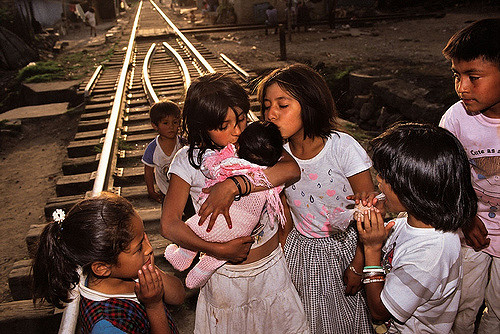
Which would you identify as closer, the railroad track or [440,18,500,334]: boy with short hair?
[440,18,500,334]: boy with short hair

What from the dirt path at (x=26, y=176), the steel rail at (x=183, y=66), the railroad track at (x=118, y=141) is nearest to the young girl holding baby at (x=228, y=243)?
the railroad track at (x=118, y=141)

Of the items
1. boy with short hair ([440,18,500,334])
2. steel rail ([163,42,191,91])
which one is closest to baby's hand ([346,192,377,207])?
boy with short hair ([440,18,500,334])

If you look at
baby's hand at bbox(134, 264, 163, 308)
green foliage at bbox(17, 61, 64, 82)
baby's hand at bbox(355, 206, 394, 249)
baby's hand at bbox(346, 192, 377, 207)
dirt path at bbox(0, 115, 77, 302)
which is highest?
baby's hand at bbox(346, 192, 377, 207)

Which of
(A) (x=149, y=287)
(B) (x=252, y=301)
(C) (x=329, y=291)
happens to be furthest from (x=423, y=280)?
(A) (x=149, y=287)

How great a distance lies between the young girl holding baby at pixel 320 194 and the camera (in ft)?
6.64

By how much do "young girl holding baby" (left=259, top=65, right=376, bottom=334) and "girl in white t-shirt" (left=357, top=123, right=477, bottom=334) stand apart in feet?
0.97

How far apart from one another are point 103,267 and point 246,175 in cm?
72

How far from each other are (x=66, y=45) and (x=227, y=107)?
61.0 feet

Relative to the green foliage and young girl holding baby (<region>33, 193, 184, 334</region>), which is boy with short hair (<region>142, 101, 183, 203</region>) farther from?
the green foliage

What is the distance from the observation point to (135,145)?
5.18m

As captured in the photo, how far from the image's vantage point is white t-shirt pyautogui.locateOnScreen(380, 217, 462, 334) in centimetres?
157

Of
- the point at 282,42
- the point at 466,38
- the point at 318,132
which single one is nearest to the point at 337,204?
the point at 318,132

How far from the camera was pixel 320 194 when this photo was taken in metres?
2.12

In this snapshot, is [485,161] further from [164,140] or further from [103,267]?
[164,140]
